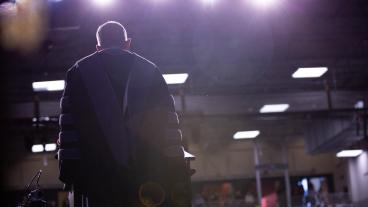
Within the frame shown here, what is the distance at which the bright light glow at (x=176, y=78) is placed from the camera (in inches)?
452

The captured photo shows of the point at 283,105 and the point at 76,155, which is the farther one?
the point at 283,105

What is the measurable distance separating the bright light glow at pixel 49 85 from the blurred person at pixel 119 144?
31.4ft

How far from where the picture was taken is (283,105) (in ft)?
50.1

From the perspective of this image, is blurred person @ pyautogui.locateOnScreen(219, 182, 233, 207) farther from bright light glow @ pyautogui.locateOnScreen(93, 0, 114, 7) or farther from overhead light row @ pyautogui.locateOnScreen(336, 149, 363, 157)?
bright light glow @ pyautogui.locateOnScreen(93, 0, 114, 7)

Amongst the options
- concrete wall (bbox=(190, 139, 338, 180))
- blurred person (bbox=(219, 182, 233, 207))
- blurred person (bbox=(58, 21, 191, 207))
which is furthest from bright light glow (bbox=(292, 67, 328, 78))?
concrete wall (bbox=(190, 139, 338, 180))

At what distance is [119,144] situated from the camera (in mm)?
2369

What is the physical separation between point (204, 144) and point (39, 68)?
12223mm

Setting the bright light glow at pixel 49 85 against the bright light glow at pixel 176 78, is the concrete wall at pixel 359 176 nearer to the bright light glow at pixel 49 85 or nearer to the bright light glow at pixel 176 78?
the bright light glow at pixel 176 78

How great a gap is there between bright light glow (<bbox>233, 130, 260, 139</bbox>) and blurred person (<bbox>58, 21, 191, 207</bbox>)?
17562mm

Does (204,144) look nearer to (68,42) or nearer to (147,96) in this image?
Result: (68,42)

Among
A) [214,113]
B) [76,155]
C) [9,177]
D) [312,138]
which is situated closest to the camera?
[76,155]

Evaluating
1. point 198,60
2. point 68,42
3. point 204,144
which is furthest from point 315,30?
point 204,144

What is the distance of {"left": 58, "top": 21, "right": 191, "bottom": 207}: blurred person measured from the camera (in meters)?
2.38

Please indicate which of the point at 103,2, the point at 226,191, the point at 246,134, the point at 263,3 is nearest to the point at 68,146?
the point at 103,2
